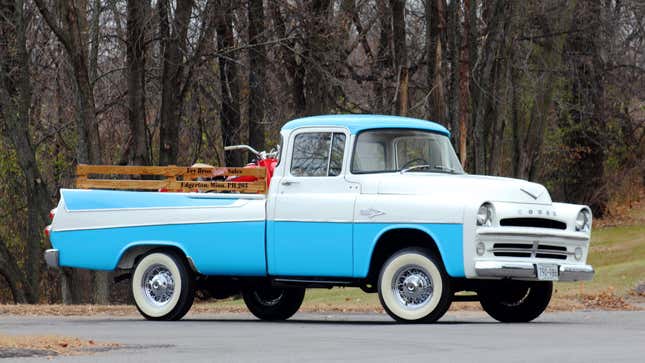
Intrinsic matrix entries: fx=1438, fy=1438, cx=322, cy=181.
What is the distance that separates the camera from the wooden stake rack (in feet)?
54.7

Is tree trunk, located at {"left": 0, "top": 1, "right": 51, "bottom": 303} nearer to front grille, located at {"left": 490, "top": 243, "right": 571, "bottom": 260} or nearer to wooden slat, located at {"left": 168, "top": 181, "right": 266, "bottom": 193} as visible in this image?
wooden slat, located at {"left": 168, "top": 181, "right": 266, "bottom": 193}

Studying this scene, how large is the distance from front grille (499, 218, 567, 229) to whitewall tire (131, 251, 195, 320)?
3986mm

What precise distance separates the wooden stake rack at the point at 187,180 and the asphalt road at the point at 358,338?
1581 mm

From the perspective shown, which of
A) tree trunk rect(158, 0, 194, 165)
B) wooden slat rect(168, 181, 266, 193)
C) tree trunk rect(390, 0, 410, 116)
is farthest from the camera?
tree trunk rect(390, 0, 410, 116)

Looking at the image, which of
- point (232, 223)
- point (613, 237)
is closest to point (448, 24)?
Answer: point (613, 237)

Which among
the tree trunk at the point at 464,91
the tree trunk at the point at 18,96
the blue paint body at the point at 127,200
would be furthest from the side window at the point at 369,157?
the tree trunk at the point at 18,96

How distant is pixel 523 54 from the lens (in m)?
39.3

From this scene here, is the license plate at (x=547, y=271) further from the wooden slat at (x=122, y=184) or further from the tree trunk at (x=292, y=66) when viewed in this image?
the tree trunk at (x=292, y=66)

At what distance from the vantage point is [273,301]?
17.9m

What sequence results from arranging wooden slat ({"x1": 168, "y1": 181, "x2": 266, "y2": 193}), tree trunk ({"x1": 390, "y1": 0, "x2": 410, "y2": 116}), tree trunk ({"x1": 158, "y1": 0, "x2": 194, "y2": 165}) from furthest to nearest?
tree trunk ({"x1": 390, "y1": 0, "x2": 410, "y2": 116}), tree trunk ({"x1": 158, "y1": 0, "x2": 194, "y2": 165}), wooden slat ({"x1": 168, "y1": 181, "x2": 266, "y2": 193})

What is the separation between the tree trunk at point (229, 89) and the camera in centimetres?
2978

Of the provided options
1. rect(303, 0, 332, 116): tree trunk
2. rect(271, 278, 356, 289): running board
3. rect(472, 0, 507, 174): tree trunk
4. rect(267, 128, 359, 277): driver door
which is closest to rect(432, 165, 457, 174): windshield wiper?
rect(267, 128, 359, 277): driver door

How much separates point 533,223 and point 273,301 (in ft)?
13.0

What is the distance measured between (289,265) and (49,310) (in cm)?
535
